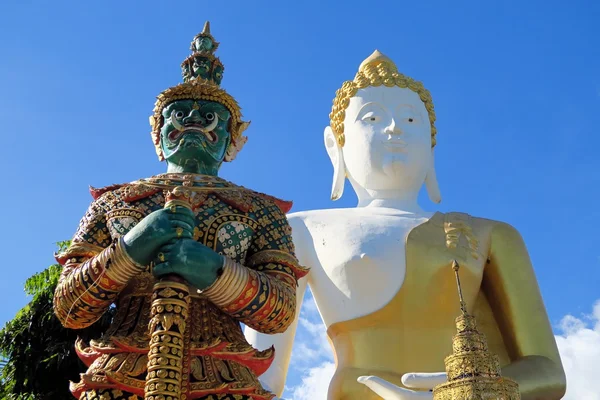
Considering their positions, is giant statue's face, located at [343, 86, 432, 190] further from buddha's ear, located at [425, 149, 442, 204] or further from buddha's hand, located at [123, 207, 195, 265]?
buddha's hand, located at [123, 207, 195, 265]

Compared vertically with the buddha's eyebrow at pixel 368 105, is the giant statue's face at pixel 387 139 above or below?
below

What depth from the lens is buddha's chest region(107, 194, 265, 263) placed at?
3486 mm

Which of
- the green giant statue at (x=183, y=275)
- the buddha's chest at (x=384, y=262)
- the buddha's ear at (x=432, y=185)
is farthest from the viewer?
the buddha's ear at (x=432, y=185)

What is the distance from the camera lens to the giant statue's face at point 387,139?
249 inches

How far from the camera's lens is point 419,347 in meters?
5.47

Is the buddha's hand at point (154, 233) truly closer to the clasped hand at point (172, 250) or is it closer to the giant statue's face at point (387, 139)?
the clasped hand at point (172, 250)

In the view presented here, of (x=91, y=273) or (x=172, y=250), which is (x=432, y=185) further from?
(x=91, y=273)

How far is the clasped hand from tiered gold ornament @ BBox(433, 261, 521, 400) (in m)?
1.43

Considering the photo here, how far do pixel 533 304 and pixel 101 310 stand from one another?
3.60 metres

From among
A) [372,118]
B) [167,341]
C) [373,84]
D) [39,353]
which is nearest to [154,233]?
[167,341]

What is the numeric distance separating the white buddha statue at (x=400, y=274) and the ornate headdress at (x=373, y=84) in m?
0.02

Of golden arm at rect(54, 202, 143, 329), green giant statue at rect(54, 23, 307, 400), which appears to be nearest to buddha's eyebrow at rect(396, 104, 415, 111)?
green giant statue at rect(54, 23, 307, 400)

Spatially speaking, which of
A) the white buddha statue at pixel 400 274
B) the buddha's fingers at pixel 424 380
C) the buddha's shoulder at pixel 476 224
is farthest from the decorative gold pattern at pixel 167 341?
the buddha's shoulder at pixel 476 224

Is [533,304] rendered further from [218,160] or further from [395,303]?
[218,160]
